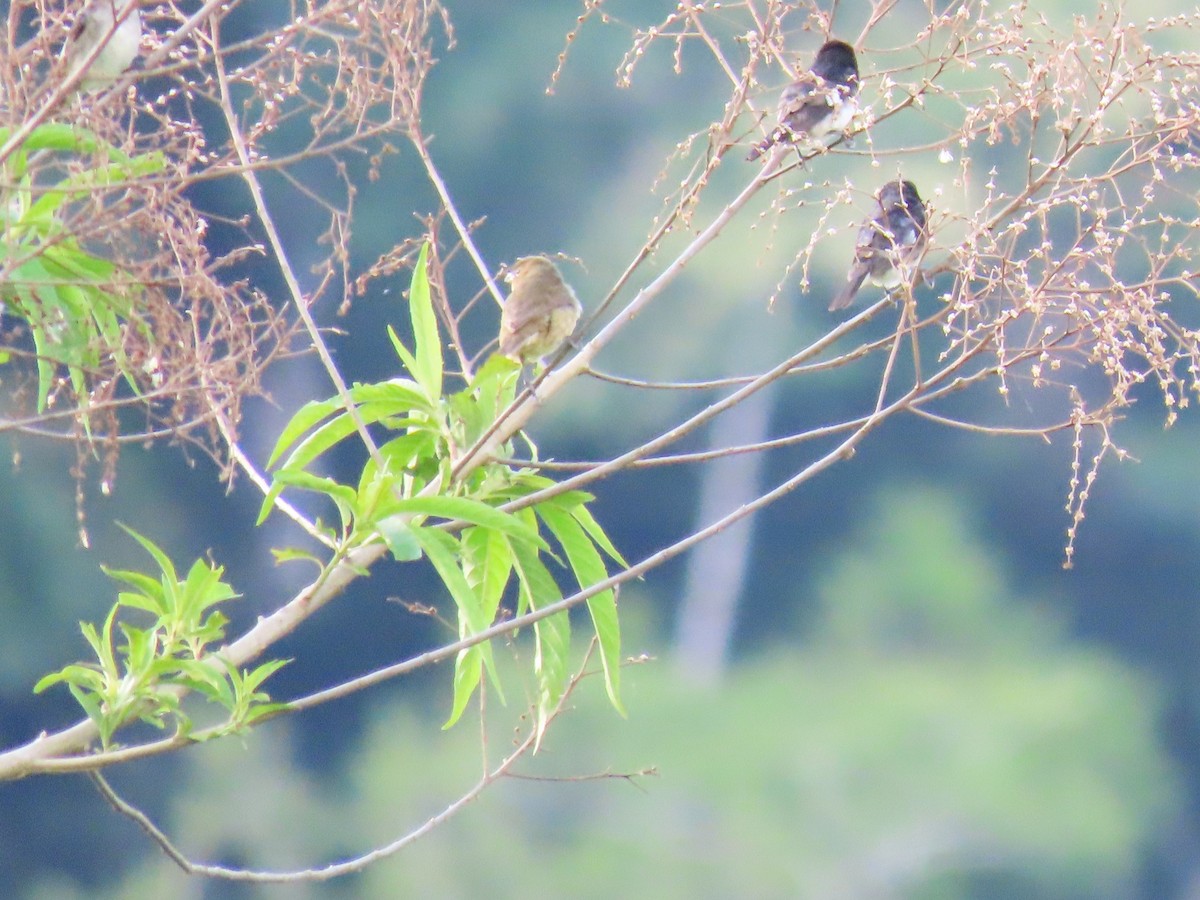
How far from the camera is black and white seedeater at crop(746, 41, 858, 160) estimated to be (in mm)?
1595

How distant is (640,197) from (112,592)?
2216 mm

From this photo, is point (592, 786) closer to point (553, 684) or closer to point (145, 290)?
point (553, 684)

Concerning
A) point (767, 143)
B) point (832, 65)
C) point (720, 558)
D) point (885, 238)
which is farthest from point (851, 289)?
point (720, 558)

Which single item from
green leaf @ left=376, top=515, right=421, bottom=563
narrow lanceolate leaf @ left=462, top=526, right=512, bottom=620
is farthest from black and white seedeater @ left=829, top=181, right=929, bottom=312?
green leaf @ left=376, top=515, right=421, bottom=563

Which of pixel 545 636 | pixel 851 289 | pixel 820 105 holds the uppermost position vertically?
pixel 820 105

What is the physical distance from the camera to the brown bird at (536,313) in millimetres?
1938

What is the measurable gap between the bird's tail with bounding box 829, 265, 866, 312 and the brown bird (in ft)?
Answer: 2.42

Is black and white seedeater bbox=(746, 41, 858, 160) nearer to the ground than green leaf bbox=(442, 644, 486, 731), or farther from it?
farther from it

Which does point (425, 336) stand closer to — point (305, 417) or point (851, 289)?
point (305, 417)

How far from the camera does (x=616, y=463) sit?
128cm

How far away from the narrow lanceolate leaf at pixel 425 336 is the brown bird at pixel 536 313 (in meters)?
0.36

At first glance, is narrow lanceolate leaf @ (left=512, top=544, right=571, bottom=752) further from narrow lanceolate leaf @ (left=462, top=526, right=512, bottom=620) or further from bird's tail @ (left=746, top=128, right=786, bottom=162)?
bird's tail @ (left=746, top=128, right=786, bottom=162)

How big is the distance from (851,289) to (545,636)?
4.71 feet

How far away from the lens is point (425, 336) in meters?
1.48
